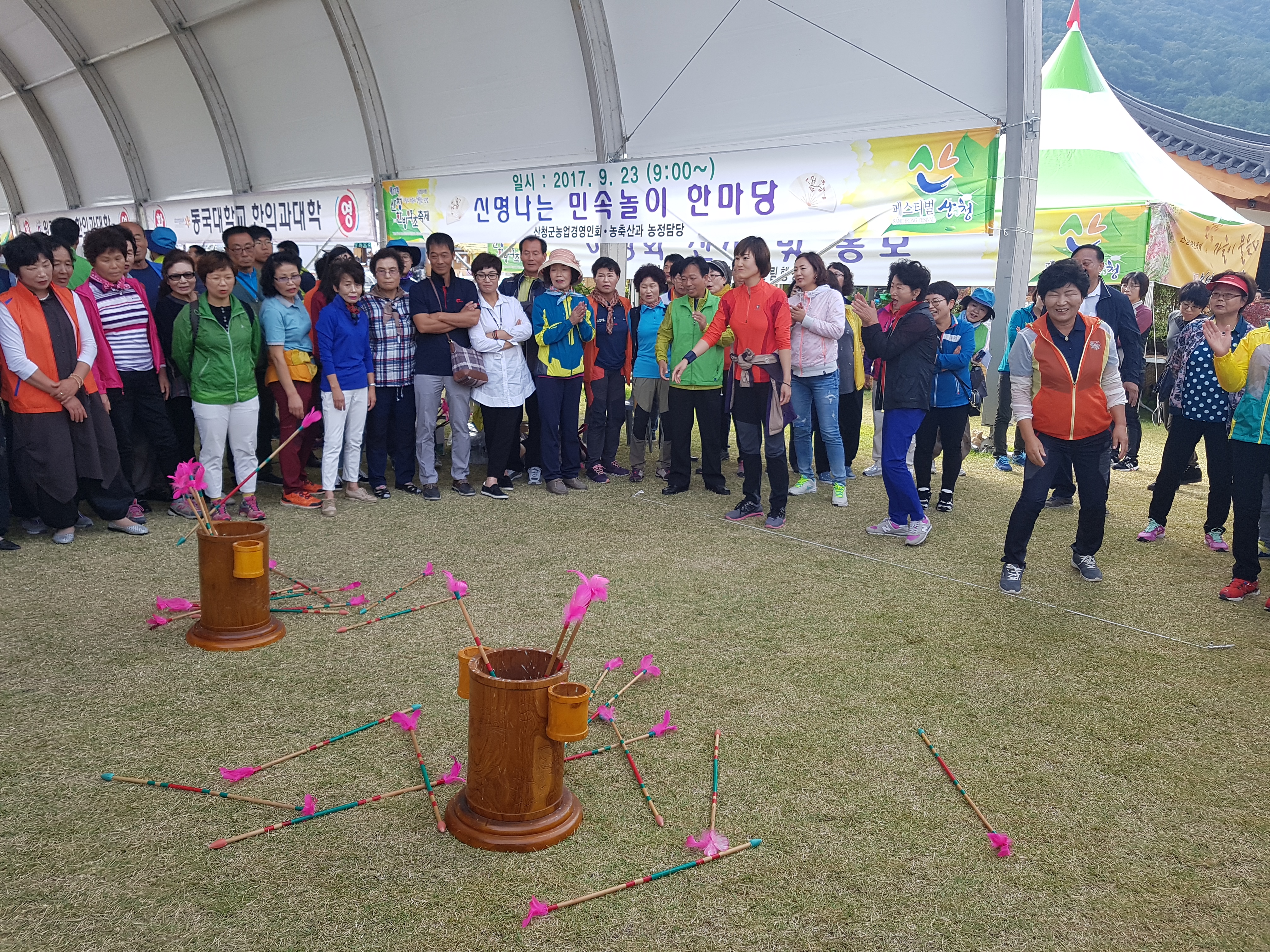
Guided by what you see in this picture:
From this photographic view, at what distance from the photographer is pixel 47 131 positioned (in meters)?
12.7

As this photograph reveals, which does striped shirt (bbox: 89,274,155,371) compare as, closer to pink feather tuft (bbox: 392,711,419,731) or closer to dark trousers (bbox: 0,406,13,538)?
dark trousers (bbox: 0,406,13,538)

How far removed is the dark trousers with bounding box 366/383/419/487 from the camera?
18.9ft

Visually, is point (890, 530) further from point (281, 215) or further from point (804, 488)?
point (281, 215)

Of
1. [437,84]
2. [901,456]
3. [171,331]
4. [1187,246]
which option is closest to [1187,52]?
[1187,246]

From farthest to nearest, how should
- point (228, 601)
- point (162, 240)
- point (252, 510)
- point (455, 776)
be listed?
point (162, 240), point (252, 510), point (228, 601), point (455, 776)

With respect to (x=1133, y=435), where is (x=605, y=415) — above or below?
above

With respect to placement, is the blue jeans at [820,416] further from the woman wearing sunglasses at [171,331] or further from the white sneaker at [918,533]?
the woman wearing sunglasses at [171,331]

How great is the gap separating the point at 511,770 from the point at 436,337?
3955 millimetres

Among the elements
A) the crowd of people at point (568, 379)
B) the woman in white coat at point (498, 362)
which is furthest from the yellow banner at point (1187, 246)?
the woman in white coat at point (498, 362)

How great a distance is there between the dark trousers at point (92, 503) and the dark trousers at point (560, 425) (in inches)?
98.6

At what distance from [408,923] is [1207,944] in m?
1.76

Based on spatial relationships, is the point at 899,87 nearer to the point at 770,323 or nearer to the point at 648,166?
the point at 648,166

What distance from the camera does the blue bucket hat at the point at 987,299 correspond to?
655cm

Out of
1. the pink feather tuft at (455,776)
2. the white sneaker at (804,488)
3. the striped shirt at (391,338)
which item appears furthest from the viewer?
the white sneaker at (804,488)
